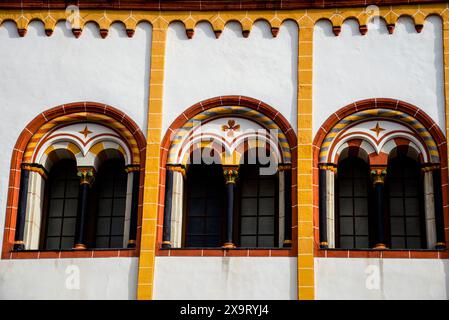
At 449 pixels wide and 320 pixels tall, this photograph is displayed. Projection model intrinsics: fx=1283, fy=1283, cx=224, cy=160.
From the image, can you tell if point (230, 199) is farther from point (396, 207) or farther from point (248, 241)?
point (396, 207)

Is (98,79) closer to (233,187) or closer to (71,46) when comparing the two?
(71,46)

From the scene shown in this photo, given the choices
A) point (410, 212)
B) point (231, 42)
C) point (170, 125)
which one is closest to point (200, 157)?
point (170, 125)

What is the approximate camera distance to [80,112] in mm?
27891

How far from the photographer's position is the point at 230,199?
2714 cm

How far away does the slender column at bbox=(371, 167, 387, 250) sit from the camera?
26469 mm

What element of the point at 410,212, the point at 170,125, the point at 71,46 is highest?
the point at 71,46

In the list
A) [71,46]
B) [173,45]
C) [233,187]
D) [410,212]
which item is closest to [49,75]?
[71,46]

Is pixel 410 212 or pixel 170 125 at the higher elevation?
pixel 170 125

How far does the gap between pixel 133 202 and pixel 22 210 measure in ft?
7.79

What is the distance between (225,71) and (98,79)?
2794mm

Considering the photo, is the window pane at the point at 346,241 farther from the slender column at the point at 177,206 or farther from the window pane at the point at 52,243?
the window pane at the point at 52,243

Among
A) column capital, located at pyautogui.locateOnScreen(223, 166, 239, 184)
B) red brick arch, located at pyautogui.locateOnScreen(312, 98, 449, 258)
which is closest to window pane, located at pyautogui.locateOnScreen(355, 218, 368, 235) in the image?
red brick arch, located at pyautogui.locateOnScreen(312, 98, 449, 258)

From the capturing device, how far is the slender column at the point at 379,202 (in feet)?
86.8

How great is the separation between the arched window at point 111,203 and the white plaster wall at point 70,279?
136 cm
